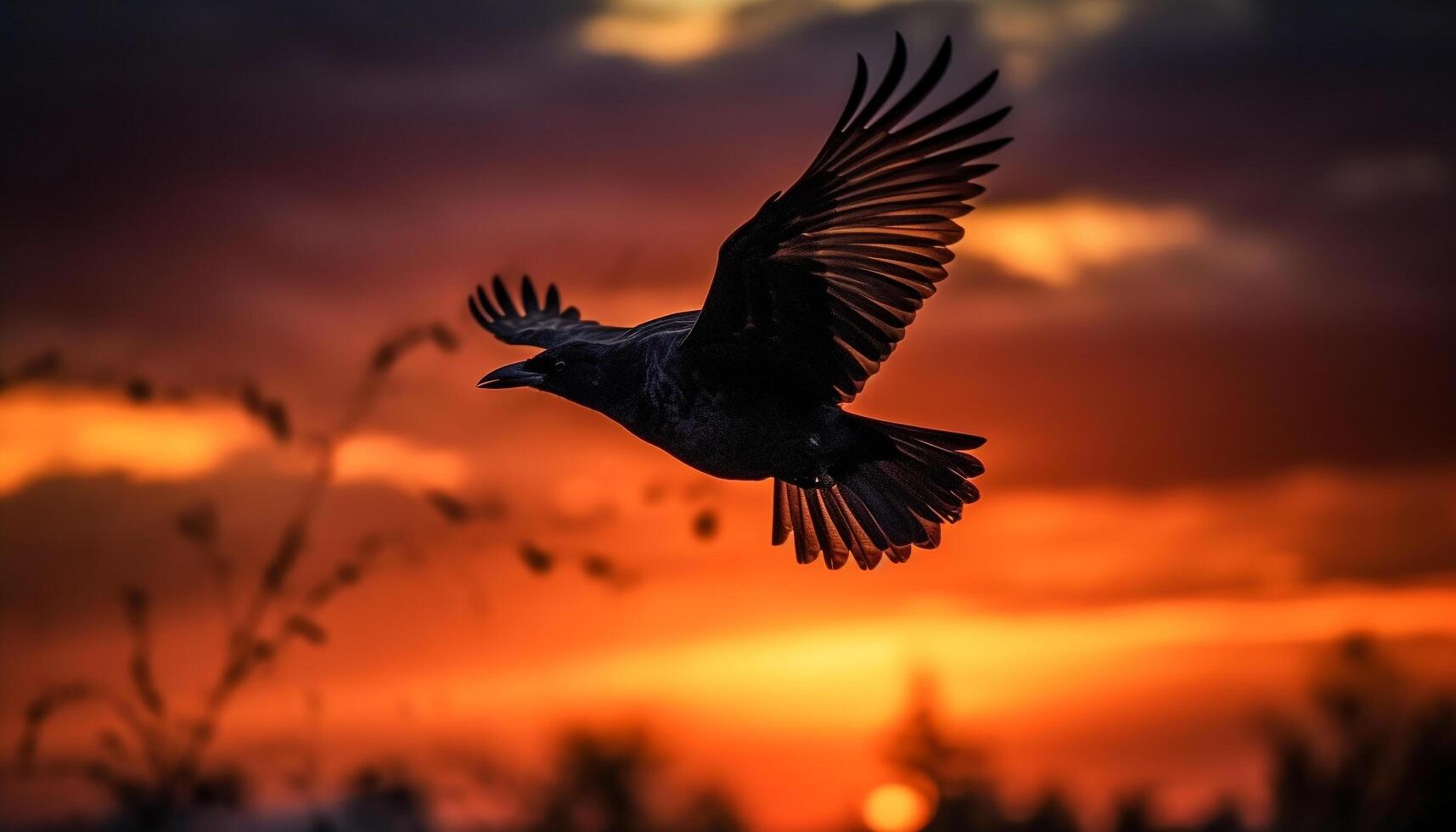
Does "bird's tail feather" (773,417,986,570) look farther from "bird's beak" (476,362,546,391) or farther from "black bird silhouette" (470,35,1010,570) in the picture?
"bird's beak" (476,362,546,391)

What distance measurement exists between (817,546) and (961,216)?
1.78 m

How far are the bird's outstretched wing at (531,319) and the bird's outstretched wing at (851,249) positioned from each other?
7.13 feet

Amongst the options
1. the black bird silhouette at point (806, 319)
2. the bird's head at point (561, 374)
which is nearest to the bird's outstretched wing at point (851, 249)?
the black bird silhouette at point (806, 319)

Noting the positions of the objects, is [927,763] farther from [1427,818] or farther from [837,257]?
[837,257]

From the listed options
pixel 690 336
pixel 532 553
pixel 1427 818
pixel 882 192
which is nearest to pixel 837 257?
pixel 882 192

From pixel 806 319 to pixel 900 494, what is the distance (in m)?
1.16

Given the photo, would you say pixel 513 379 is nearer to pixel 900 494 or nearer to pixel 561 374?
pixel 561 374

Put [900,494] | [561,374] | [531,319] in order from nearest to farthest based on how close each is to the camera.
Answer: [561,374] → [900,494] → [531,319]

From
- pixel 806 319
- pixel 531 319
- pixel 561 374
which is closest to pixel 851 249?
pixel 806 319

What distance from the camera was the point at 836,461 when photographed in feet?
20.4

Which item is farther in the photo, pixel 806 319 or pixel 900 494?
pixel 900 494

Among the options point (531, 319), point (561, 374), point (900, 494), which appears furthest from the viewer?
point (531, 319)

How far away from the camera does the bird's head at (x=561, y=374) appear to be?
5.94 meters

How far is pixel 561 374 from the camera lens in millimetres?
6027
